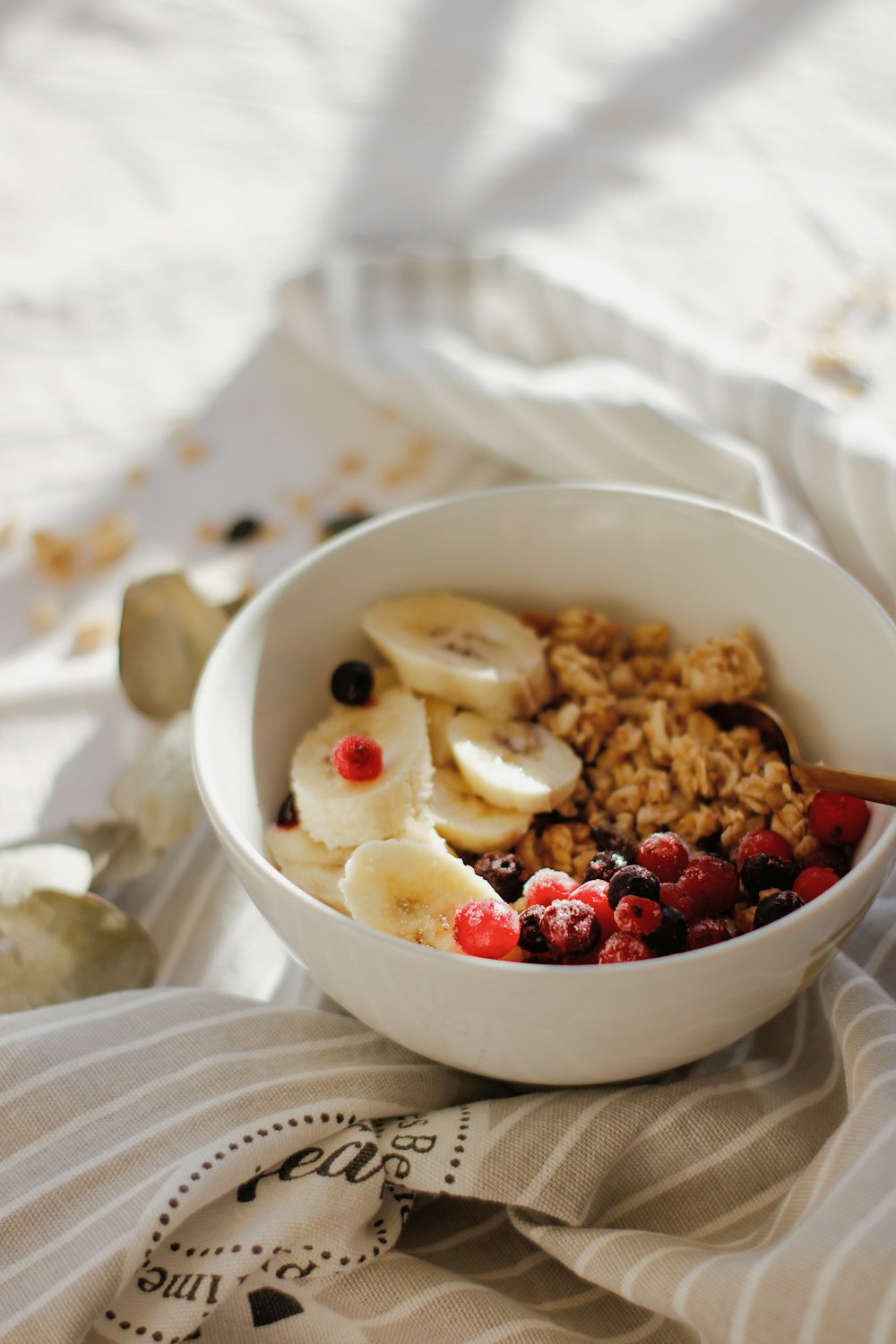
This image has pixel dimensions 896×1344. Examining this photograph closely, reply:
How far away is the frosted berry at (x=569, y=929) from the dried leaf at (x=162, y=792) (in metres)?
0.34

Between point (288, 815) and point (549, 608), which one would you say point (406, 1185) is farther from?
point (549, 608)

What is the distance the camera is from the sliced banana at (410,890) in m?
0.75

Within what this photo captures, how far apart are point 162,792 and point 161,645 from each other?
0.15 metres

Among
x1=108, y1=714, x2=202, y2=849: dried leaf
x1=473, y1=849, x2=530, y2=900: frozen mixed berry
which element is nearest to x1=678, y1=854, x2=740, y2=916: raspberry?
x1=473, y1=849, x2=530, y2=900: frozen mixed berry

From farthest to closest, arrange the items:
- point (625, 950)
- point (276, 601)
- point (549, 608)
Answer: point (549, 608) → point (276, 601) → point (625, 950)

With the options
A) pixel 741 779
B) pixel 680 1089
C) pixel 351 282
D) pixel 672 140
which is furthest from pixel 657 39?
pixel 680 1089

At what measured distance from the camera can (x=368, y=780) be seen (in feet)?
2.75

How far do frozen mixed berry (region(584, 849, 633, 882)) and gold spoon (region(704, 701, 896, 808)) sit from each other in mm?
147

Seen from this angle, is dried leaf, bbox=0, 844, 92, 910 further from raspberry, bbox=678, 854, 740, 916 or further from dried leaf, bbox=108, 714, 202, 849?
raspberry, bbox=678, 854, 740, 916

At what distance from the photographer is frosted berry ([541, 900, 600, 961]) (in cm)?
71

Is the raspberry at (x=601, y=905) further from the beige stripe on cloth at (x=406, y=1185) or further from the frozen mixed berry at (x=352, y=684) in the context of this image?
the frozen mixed berry at (x=352, y=684)

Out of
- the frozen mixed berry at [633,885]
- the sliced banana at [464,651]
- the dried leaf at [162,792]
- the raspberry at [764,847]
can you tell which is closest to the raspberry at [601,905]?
the frozen mixed berry at [633,885]

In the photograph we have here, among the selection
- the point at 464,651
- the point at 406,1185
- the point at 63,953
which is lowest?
the point at 63,953

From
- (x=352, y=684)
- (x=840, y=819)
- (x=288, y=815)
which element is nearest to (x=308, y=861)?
(x=288, y=815)
